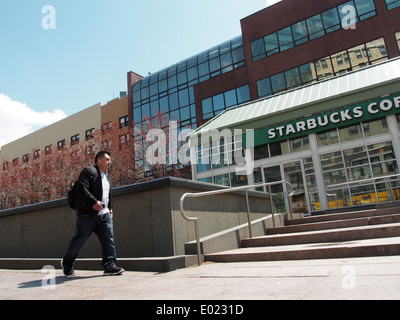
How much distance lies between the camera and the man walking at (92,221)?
14.4 ft

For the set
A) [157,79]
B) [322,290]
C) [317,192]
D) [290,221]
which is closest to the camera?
[322,290]

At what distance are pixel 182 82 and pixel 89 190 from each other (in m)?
30.1

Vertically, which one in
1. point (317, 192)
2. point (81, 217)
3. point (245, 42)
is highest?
point (245, 42)

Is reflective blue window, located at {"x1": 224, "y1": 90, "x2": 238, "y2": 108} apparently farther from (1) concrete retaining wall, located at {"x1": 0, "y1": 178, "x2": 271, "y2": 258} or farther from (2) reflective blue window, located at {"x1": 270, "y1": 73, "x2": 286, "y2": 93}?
(1) concrete retaining wall, located at {"x1": 0, "y1": 178, "x2": 271, "y2": 258}

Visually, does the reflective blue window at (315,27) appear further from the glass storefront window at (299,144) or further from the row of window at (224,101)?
the glass storefront window at (299,144)

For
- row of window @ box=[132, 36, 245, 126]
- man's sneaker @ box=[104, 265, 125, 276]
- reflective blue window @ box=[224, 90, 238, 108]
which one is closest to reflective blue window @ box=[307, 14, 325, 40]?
row of window @ box=[132, 36, 245, 126]

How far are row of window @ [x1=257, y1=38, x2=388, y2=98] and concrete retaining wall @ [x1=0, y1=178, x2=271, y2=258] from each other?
1753 centimetres

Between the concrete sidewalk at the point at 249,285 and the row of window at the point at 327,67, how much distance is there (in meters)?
21.0

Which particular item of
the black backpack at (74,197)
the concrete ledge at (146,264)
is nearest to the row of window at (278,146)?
the concrete ledge at (146,264)

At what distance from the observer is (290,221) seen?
28.5ft

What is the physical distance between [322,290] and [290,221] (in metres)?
6.30
